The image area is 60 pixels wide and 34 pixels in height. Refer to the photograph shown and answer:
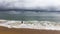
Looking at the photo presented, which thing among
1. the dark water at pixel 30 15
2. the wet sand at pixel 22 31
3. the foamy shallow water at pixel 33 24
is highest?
the dark water at pixel 30 15

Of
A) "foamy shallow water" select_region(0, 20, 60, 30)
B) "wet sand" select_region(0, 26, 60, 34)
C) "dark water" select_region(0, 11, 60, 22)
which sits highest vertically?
"dark water" select_region(0, 11, 60, 22)

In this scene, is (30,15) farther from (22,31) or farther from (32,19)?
(22,31)

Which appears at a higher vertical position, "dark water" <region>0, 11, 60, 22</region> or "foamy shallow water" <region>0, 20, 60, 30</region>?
"dark water" <region>0, 11, 60, 22</region>

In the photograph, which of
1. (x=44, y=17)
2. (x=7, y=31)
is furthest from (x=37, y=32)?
(x=7, y=31)

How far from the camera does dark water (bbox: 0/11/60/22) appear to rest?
0.89 metres

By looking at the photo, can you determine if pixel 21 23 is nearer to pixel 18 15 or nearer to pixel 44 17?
pixel 18 15

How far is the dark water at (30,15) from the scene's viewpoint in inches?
35.1

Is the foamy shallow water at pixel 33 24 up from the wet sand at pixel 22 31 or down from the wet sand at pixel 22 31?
up

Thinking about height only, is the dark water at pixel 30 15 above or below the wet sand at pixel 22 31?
above

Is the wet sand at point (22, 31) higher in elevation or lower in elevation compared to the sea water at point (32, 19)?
lower

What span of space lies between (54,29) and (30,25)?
8.4 inches

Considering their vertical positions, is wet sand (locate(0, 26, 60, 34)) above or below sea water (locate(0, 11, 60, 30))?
below

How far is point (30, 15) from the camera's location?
90cm

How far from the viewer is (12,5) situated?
0.90 meters
